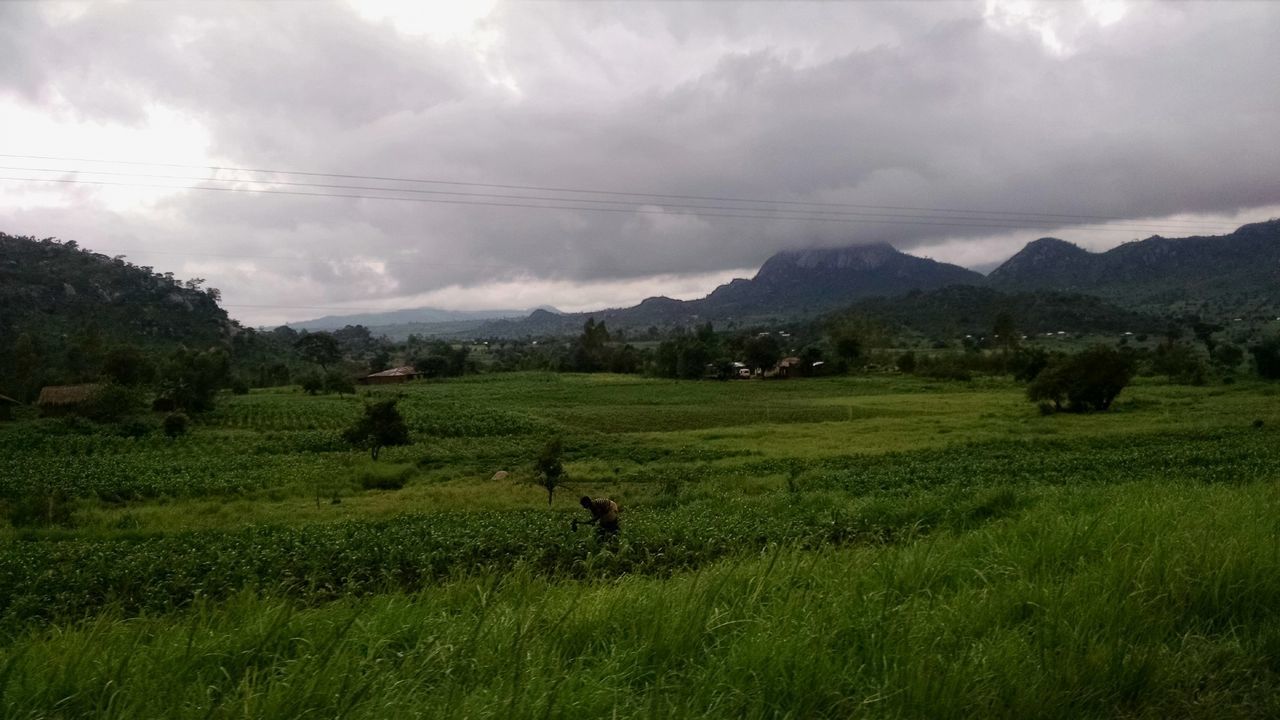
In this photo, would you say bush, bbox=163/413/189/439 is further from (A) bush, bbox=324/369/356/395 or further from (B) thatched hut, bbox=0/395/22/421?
(A) bush, bbox=324/369/356/395

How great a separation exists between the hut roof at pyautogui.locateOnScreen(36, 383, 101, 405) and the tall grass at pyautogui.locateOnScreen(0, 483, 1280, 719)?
2598 inches

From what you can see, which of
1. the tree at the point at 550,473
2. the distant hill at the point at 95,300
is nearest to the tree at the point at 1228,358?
the tree at the point at 550,473

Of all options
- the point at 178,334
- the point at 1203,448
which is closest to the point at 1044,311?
the point at 1203,448

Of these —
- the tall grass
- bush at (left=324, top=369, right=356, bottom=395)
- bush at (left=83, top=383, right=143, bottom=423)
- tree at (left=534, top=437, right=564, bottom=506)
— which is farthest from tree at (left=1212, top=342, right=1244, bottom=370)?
bush at (left=83, top=383, right=143, bottom=423)

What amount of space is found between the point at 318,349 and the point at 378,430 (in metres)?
102

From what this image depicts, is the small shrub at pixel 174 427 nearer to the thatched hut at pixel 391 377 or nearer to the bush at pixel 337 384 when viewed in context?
the bush at pixel 337 384

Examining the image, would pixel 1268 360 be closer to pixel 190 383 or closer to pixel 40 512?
pixel 40 512

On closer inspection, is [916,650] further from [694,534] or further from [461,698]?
[694,534]

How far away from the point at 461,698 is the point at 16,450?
173 feet

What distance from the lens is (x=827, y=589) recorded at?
4.51m

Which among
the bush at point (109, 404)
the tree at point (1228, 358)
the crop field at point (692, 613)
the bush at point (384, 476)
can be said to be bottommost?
the tree at point (1228, 358)

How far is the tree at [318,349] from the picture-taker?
444 feet

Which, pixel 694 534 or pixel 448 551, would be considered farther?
pixel 448 551

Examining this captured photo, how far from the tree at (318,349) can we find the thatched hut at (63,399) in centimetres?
7634
